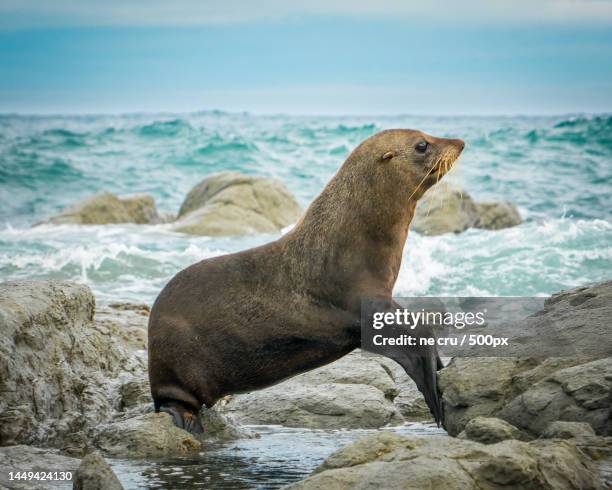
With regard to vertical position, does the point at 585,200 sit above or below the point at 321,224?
above

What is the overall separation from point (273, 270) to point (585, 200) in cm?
2203

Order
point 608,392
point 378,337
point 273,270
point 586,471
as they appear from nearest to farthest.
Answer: point 586,471
point 608,392
point 378,337
point 273,270

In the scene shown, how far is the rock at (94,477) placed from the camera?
4.86m

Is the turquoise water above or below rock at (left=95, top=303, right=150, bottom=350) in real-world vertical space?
above

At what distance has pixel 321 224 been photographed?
6785mm

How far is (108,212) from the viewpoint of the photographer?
21906 millimetres

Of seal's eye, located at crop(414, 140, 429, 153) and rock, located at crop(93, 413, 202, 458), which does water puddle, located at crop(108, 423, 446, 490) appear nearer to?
rock, located at crop(93, 413, 202, 458)

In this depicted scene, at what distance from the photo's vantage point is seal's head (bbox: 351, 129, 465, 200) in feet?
22.7

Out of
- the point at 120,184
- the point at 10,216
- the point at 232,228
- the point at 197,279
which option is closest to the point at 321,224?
the point at 197,279

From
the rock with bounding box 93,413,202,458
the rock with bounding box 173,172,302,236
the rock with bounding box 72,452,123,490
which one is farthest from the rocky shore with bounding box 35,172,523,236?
the rock with bounding box 72,452,123,490

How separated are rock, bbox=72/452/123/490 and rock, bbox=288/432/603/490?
2.96ft

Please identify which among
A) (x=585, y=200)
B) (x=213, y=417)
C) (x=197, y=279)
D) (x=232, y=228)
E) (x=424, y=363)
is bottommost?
(x=213, y=417)

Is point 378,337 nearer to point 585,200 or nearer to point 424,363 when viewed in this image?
point 424,363

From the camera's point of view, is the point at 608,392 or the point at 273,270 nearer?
the point at 608,392
